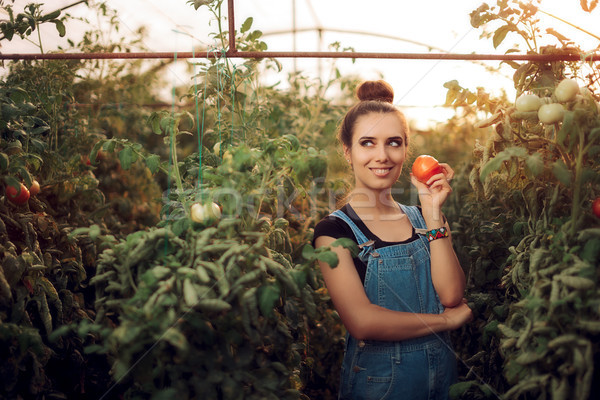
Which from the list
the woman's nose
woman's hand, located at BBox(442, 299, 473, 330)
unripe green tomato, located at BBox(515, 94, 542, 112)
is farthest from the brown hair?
woman's hand, located at BBox(442, 299, 473, 330)

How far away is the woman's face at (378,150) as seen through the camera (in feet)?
5.92

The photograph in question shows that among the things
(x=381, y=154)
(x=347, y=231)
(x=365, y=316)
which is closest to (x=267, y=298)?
(x=365, y=316)

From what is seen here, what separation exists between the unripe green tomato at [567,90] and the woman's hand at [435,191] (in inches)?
18.8

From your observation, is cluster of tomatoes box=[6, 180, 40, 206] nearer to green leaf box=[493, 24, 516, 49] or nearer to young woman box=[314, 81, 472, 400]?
young woman box=[314, 81, 472, 400]

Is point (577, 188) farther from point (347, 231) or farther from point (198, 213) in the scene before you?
point (198, 213)

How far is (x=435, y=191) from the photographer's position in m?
1.77

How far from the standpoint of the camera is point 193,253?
1275mm

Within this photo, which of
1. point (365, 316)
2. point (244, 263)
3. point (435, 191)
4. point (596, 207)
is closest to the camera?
point (244, 263)

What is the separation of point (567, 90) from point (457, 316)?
0.85 meters

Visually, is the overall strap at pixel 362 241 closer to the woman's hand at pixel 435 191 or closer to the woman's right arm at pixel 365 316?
the woman's right arm at pixel 365 316

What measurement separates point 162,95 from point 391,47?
2.90 meters

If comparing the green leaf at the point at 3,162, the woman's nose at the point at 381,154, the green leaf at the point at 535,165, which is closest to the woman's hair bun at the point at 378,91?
the woman's nose at the point at 381,154

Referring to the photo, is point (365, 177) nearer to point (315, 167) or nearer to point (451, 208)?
point (315, 167)

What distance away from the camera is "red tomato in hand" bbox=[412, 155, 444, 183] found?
1761mm
